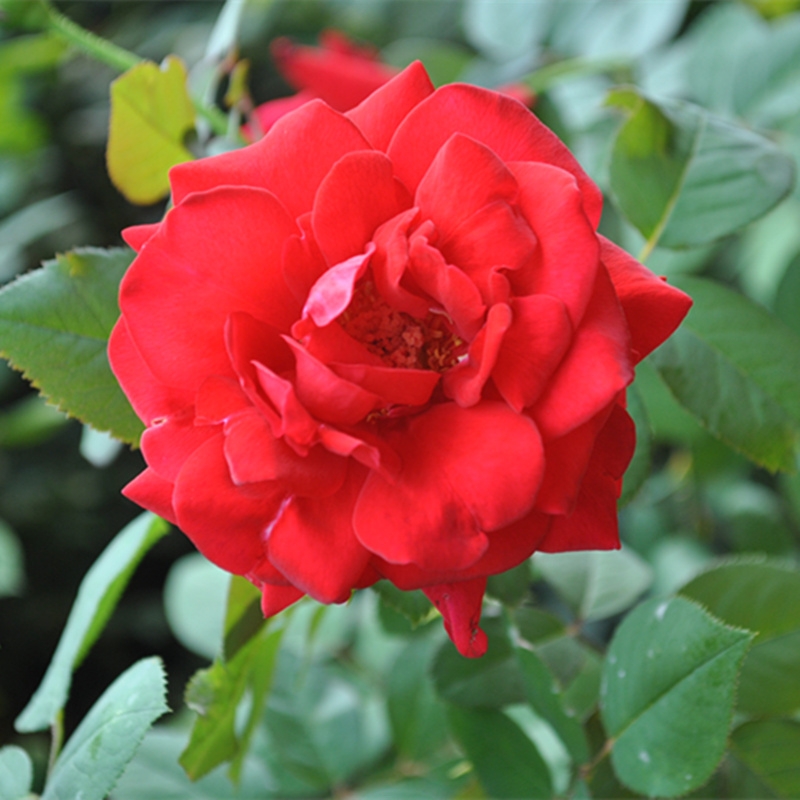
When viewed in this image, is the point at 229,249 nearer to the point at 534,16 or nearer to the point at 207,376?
the point at 207,376

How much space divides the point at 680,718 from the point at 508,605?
0.10m

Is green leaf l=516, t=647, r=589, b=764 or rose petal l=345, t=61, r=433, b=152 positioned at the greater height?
rose petal l=345, t=61, r=433, b=152

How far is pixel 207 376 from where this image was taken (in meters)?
0.33

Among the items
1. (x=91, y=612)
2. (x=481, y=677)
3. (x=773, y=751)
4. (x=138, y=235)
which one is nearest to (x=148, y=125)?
(x=138, y=235)

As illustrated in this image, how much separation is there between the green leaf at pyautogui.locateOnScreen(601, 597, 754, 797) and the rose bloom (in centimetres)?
10

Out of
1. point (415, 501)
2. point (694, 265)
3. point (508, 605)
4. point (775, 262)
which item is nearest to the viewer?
point (415, 501)

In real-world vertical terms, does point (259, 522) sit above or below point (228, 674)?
above

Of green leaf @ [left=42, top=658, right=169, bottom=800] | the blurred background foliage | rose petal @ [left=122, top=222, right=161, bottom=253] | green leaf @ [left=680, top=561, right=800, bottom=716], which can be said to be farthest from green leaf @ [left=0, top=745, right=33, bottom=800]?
green leaf @ [left=680, top=561, right=800, bottom=716]

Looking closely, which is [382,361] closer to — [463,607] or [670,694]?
[463,607]

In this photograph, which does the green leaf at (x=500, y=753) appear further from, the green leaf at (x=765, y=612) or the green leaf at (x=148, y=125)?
the green leaf at (x=148, y=125)

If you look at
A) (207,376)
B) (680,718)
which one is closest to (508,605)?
(680,718)

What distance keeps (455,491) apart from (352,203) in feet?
0.39

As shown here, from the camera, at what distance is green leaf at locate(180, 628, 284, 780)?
43cm

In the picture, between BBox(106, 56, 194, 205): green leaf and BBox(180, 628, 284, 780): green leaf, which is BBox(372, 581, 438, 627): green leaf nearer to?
BBox(180, 628, 284, 780): green leaf
